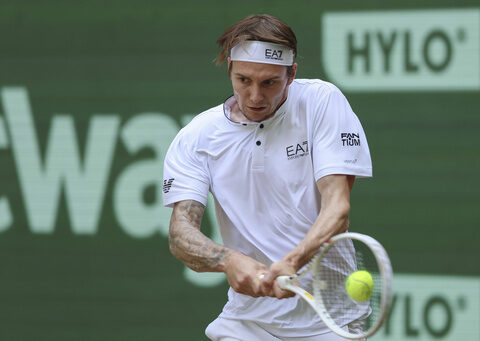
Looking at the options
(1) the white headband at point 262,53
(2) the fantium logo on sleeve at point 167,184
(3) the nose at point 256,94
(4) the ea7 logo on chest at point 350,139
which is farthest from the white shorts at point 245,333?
(1) the white headband at point 262,53

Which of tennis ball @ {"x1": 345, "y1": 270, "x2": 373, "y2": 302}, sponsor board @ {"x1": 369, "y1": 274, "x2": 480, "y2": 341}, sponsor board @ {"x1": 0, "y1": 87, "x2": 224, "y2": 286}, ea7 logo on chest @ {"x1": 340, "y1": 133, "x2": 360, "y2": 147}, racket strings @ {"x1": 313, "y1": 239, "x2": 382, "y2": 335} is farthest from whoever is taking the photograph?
sponsor board @ {"x1": 0, "y1": 87, "x2": 224, "y2": 286}

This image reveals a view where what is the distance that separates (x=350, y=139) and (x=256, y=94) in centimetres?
33

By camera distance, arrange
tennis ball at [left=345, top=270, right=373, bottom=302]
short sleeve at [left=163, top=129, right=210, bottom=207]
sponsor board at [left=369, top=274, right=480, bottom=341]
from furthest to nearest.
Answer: sponsor board at [left=369, top=274, right=480, bottom=341] → short sleeve at [left=163, top=129, right=210, bottom=207] → tennis ball at [left=345, top=270, right=373, bottom=302]

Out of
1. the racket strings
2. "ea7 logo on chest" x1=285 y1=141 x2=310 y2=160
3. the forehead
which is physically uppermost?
the forehead

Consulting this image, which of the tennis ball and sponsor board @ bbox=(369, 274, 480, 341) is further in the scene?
sponsor board @ bbox=(369, 274, 480, 341)

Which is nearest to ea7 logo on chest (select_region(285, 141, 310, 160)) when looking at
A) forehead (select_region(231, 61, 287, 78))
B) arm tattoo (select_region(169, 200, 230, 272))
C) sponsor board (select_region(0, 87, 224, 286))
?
forehead (select_region(231, 61, 287, 78))

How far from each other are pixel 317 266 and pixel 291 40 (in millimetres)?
747

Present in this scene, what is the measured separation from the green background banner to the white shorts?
60.3 inches

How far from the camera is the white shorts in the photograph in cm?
276

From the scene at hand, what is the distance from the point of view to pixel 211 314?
14.6ft

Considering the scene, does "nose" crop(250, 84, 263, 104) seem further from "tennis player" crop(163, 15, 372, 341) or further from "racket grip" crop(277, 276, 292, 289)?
"racket grip" crop(277, 276, 292, 289)

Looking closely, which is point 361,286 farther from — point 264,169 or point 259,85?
point 259,85

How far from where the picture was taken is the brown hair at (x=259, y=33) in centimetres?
270

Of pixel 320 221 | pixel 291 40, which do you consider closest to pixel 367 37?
pixel 291 40
